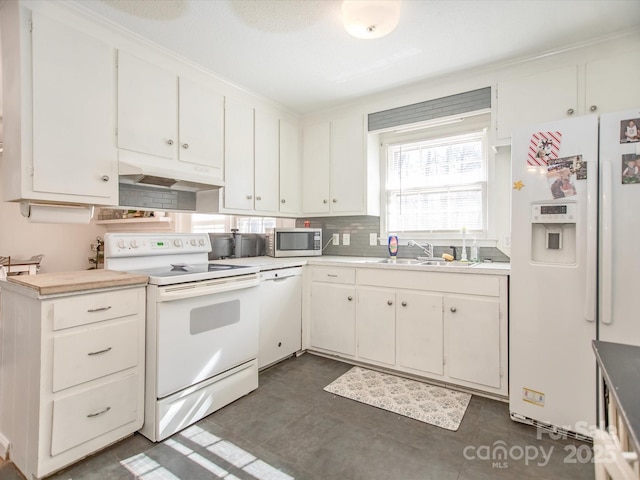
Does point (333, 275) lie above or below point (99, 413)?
above

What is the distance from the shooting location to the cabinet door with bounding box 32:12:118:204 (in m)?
1.79

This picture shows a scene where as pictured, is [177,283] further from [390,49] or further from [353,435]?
[390,49]

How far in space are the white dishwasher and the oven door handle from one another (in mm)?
350

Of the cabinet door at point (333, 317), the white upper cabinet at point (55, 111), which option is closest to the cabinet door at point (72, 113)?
the white upper cabinet at point (55, 111)

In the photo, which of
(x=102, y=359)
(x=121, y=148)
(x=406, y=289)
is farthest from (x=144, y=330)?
(x=406, y=289)

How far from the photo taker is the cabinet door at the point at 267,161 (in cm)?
316

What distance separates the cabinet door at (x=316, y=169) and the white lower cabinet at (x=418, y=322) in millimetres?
813

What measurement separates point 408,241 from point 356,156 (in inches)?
38.7

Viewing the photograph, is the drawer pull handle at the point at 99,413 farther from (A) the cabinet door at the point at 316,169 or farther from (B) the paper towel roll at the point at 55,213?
(A) the cabinet door at the point at 316,169

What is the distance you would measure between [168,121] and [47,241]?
4246 mm

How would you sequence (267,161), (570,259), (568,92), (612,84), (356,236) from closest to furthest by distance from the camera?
(570,259) → (612,84) → (568,92) → (267,161) → (356,236)

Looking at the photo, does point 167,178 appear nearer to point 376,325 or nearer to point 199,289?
point 199,289

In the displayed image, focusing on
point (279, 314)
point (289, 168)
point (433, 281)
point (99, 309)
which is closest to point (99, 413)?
point (99, 309)

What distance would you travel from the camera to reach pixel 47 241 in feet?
16.7
